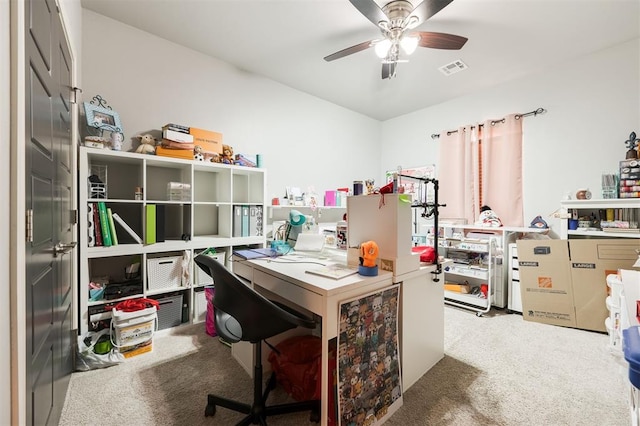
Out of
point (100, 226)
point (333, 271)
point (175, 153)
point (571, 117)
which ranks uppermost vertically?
point (571, 117)

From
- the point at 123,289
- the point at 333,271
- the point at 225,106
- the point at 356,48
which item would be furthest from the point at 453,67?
the point at 123,289

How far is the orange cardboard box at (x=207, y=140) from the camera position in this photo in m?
2.58

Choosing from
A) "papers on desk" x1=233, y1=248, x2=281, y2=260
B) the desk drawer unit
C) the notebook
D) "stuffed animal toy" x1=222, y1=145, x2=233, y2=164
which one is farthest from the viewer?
the desk drawer unit

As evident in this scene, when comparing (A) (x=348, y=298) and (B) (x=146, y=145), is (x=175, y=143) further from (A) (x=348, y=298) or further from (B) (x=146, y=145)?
(A) (x=348, y=298)

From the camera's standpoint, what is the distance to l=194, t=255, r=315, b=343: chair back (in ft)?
3.56

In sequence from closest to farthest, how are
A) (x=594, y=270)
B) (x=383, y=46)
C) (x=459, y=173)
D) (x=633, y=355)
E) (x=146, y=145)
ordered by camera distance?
(x=633, y=355)
(x=383, y=46)
(x=146, y=145)
(x=594, y=270)
(x=459, y=173)

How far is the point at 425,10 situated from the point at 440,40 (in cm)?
39

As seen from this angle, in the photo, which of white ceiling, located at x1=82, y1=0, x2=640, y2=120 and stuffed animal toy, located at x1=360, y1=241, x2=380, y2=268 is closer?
stuffed animal toy, located at x1=360, y1=241, x2=380, y2=268

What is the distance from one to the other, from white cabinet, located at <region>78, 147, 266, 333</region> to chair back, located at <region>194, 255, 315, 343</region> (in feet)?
4.46

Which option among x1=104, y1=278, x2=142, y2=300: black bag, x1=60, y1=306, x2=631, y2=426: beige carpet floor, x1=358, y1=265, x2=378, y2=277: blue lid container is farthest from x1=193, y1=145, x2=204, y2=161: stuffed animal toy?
x1=358, y1=265, x2=378, y2=277: blue lid container

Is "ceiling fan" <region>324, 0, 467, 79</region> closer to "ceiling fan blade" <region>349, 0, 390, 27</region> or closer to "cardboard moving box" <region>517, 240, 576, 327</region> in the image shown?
"ceiling fan blade" <region>349, 0, 390, 27</region>

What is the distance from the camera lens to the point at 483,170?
11.4ft

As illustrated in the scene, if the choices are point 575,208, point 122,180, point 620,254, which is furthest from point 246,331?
point 575,208

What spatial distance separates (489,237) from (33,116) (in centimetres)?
366
